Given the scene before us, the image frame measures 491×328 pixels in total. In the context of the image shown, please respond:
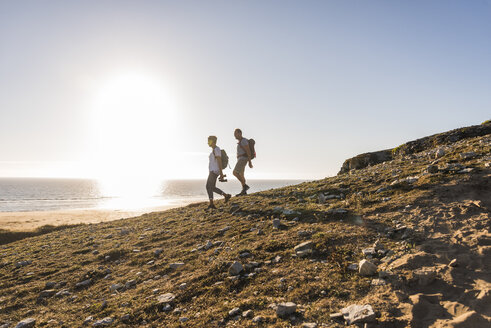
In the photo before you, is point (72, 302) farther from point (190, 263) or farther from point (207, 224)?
point (207, 224)

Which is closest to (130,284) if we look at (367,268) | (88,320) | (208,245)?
(88,320)

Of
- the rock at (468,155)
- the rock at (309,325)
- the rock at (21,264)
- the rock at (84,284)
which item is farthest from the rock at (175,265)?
the rock at (468,155)

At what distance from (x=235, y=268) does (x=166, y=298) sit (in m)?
1.50

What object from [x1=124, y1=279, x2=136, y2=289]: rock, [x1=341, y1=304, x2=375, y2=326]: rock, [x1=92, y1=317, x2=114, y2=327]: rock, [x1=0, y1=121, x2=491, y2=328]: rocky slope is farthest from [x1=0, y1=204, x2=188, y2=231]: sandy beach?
[x1=341, y1=304, x2=375, y2=326]: rock

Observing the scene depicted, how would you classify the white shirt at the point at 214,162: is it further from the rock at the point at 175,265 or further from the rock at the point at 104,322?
the rock at the point at 104,322

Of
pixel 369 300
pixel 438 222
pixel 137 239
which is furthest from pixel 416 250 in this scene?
pixel 137 239

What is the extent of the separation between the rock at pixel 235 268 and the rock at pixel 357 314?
2.43 meters

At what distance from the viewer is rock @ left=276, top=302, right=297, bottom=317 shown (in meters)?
3.97

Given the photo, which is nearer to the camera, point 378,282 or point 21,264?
point 378,282

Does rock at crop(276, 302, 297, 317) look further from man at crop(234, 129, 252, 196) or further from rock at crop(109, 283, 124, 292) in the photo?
man at crop(234, 129, 252, 196)

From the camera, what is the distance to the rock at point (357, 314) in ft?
11.3

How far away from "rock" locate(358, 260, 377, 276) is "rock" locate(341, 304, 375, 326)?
0.95m

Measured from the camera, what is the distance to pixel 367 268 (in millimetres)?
4547

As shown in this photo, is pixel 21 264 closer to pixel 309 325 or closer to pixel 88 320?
pixel 88 320
